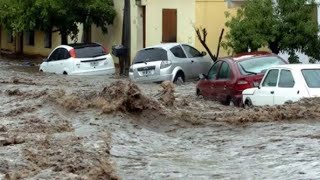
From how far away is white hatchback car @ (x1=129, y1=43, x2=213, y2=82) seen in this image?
84.5 feet

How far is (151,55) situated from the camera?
26391 millimetres

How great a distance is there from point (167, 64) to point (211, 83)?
6.01m

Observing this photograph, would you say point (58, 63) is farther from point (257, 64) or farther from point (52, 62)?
point (257, 64)

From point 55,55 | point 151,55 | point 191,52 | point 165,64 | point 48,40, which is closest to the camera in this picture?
point 165,64

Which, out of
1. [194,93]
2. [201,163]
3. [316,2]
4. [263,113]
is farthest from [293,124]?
[316,2]

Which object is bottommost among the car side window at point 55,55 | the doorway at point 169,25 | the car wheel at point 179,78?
the car wheel at point 179,78

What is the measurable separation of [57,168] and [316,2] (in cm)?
1634

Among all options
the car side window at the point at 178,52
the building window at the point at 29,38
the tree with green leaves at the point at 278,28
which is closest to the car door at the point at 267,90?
the tree with green leaves at the point at 278,28

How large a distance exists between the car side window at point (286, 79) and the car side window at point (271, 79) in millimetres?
162

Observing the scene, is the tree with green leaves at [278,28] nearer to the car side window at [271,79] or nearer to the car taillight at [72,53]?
the car side window at [271,79]

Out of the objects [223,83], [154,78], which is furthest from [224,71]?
[154,78]

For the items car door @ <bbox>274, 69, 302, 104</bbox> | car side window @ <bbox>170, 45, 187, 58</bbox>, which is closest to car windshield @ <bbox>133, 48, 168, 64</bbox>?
car side window @ <bbox>170, 45, 187, 58</bbox>

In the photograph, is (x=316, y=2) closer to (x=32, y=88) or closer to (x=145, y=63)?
(x=145, y=63)

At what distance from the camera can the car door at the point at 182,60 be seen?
26.1 m
